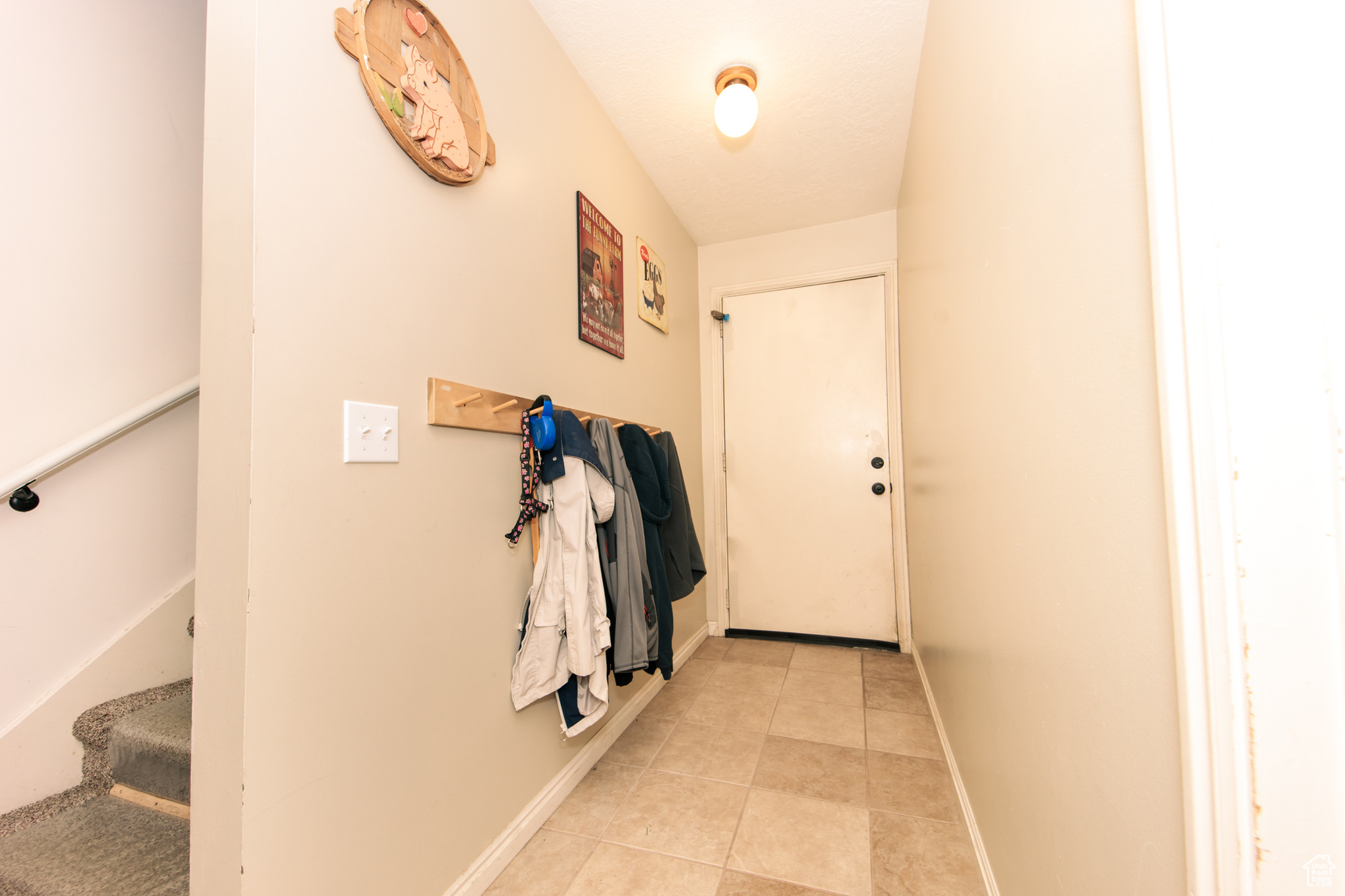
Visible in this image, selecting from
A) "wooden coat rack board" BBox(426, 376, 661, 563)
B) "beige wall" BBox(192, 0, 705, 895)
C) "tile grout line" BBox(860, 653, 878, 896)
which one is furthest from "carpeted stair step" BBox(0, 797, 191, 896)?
"tile grout line" BBox(860, 653, 878, 896)

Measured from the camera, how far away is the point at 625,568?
61.9 inches

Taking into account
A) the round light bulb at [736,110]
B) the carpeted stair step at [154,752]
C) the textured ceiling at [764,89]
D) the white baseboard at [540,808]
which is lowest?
the white baseboard at [540,808]

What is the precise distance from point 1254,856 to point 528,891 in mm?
1420

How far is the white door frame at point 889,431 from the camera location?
2.80 meters

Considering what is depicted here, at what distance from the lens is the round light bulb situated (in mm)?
1796

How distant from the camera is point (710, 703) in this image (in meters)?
2.24

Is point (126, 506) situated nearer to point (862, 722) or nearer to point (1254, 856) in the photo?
point (1254, 856)

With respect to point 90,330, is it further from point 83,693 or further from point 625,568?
point 625,568

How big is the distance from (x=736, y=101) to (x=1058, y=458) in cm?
169

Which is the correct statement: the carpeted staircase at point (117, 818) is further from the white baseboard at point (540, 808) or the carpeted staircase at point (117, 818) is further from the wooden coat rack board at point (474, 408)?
the wooden coat rack board at point (474, 408)

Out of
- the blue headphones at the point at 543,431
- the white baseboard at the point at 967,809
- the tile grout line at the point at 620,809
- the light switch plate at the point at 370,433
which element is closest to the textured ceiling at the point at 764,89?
the blue headphones at the point at 543,431

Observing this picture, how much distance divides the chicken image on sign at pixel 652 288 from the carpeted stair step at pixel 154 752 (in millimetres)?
2047

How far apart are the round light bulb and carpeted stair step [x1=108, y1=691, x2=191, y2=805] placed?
241cm

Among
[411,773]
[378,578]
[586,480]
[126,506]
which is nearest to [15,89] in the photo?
[126,506]
